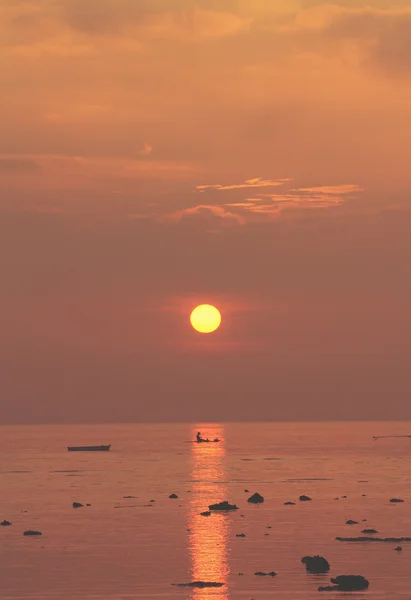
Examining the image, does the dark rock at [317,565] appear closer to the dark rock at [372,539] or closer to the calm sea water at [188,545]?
the calm sea water at [188,545]

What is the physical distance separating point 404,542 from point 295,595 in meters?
30.3

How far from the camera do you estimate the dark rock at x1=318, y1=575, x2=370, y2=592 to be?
78812 millimetres

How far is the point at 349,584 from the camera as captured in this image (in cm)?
7906

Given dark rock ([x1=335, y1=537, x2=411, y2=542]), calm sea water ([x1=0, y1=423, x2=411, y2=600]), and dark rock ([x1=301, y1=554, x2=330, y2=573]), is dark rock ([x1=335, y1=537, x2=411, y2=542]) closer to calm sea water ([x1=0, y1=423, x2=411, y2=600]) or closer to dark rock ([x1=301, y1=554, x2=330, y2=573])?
calm sea water ([x1=0, y1=423, x2=411, y2=600])

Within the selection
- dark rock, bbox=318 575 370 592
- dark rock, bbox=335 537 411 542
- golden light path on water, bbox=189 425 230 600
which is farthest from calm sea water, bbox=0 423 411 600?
dark rock, bbox=335 537 411 542

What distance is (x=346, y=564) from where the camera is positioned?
91.2 m

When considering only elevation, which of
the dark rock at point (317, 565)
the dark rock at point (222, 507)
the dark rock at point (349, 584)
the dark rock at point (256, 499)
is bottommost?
the dark rock at point (349, 584)

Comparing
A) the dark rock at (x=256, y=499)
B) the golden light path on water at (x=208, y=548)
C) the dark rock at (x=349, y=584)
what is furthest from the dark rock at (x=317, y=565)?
the dark rock at (x=256, y=499)

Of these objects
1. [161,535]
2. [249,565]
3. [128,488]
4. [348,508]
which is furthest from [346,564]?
[128,488]

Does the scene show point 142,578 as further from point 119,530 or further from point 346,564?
point 119,530

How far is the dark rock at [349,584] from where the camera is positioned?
78812mm

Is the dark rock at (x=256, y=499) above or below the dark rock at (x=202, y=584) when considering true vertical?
above

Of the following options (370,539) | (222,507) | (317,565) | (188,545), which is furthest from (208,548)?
(222,507)

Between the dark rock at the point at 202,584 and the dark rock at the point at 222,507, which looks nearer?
the dark rock at the point at 202,584
